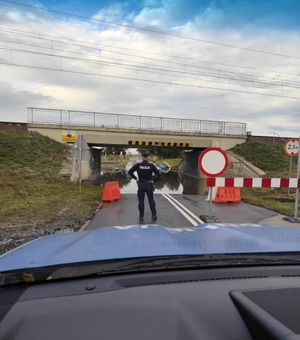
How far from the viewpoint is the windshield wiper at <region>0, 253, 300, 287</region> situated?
1837 mm

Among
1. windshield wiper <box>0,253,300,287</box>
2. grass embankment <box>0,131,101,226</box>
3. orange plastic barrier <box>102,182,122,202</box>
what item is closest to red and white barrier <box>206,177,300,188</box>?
grass embankment <box>0,131,101,226</box>

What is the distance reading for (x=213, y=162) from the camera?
8.77 metres

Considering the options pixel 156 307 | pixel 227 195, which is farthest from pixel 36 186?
pixel 156 307

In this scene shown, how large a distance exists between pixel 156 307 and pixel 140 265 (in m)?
0.39

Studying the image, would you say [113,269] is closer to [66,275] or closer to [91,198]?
[66,275]

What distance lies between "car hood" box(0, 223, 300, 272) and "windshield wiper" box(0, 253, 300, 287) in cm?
6

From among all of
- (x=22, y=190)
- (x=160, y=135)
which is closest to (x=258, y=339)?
(x=22, y=190)

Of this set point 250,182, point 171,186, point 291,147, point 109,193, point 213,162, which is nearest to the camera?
point 213,162

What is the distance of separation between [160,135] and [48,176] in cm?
1211

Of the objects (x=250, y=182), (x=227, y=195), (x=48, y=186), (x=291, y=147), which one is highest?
(x=291, y=147)

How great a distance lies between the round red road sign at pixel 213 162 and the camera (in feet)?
28.5

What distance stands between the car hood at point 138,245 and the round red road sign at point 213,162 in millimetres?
5602

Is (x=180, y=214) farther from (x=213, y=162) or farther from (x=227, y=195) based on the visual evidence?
(x=227, y=195)

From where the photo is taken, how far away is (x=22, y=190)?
15031mm
